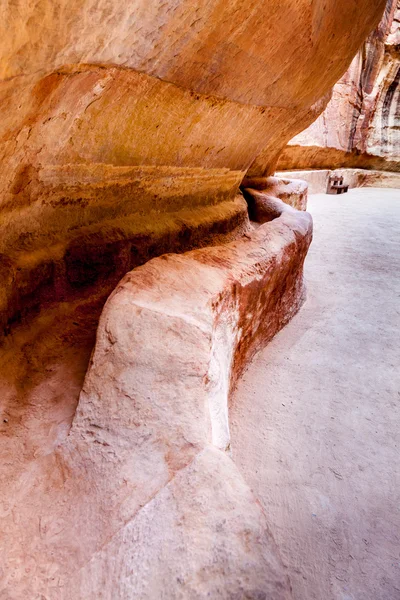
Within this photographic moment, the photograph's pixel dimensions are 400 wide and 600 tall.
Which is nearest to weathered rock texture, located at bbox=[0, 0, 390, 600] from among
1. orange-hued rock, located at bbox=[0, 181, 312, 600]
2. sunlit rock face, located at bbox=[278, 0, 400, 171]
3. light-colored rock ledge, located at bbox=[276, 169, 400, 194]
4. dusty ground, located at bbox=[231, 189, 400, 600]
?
orange-hued rock, located at bbox=[0, 181, 312, 600]

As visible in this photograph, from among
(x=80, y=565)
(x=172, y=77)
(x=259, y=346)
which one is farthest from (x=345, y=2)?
(x=80, y=565)

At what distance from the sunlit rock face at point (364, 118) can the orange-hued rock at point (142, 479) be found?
27.3 feet

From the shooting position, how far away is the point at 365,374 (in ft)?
8.97

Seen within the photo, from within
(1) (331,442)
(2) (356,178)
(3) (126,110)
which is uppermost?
(3) (126,110)

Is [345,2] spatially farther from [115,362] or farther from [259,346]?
[115,362]

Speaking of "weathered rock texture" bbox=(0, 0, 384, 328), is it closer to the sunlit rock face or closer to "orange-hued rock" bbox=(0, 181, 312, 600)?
"orange-hued rock" bbox=(0, 181, 312, 600)

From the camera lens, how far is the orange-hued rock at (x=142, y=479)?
954 mm

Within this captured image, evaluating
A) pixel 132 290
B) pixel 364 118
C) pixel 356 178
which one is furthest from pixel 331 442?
pixel 356 178

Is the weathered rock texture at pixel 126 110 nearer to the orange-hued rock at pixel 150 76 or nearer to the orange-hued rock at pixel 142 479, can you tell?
the orange-hued rock at pixel 150 76

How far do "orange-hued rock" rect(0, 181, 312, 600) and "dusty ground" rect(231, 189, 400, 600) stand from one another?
0.55m

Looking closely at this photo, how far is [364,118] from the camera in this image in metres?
11.3

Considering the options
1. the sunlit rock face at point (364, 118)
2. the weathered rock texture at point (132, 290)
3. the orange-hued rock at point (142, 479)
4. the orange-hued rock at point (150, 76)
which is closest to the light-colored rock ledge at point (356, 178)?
the sunlit rock face at point (364, 118)

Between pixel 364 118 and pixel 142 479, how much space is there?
12444 millimetres

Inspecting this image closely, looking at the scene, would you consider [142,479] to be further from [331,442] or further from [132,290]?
[331,442]
